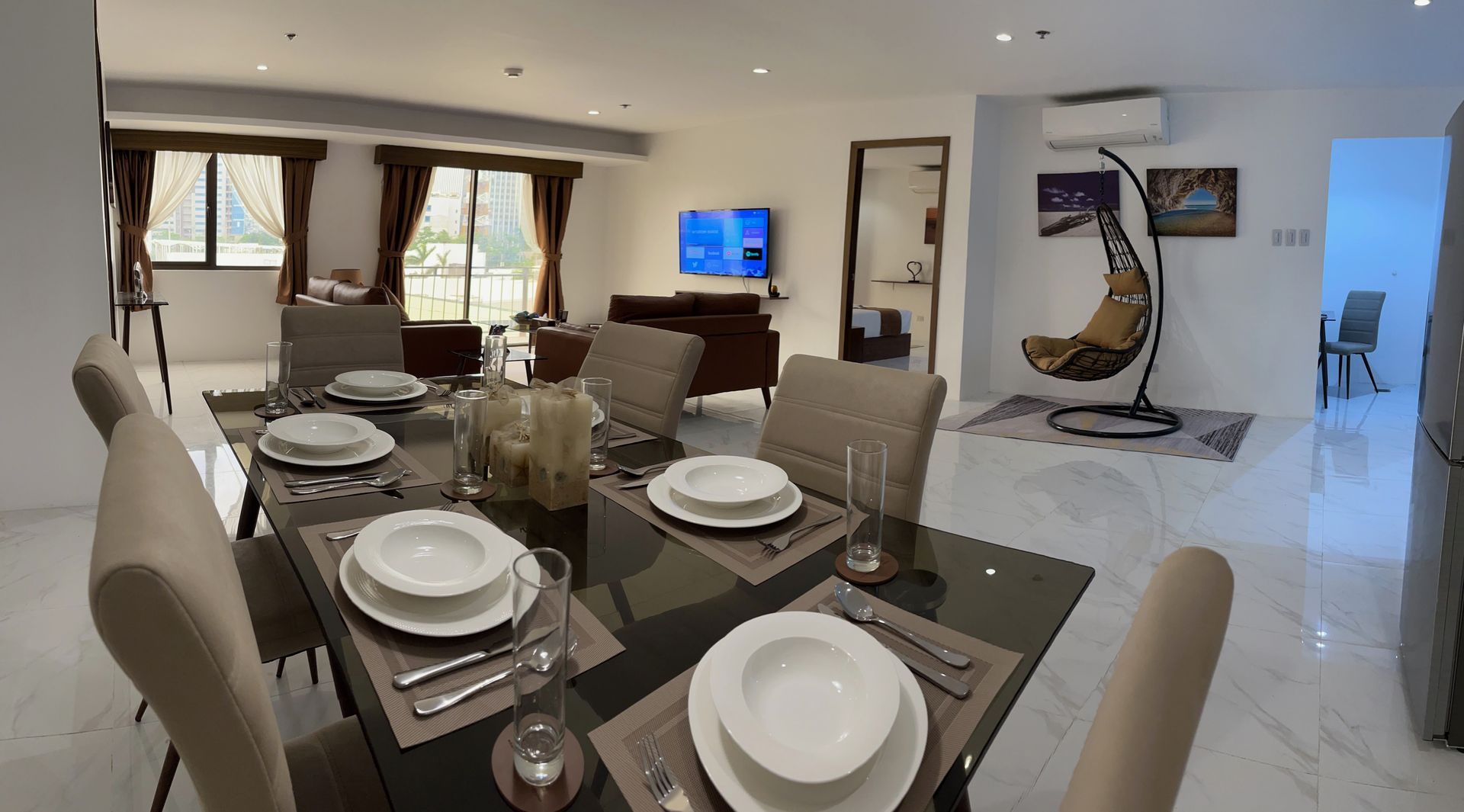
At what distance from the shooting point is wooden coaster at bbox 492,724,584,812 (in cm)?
74

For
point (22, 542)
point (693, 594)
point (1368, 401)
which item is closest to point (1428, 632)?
point (693, 594)

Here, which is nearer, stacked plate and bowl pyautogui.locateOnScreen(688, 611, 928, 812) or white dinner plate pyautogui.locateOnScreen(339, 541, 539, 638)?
stacked plate and bowl pyautogui.locateOnScreen(688, 611, 928, 812)

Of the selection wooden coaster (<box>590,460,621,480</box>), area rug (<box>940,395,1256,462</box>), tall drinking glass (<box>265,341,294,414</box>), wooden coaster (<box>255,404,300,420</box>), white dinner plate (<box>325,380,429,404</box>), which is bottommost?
area rug (<box>940,395,1256,462</box>)

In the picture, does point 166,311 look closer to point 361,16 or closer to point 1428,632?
point 361,16

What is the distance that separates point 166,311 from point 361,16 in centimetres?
419

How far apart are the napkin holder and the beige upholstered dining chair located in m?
0.58

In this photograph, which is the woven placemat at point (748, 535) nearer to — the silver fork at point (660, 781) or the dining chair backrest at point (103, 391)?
the silver fork at point (660, 781)

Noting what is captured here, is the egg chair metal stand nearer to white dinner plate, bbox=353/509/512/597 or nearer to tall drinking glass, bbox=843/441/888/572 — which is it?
tall drinking glass, bbox=843/441/888/572

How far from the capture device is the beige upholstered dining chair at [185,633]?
0.61 metres

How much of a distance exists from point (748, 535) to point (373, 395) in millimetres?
1341

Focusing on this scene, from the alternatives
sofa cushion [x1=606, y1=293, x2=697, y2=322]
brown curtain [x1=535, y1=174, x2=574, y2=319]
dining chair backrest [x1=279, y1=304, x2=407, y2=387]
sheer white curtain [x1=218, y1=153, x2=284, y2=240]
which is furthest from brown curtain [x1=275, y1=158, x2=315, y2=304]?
dining chair backrest [x1=279, y1=304, x2=407, y2=387]

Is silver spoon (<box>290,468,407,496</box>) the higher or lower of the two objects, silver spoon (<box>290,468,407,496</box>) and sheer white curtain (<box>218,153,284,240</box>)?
the lower

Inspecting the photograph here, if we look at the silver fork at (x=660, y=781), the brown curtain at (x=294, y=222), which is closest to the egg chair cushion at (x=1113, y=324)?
the silver fork at (x=660, y=781)

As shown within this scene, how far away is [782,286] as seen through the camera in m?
7.81
